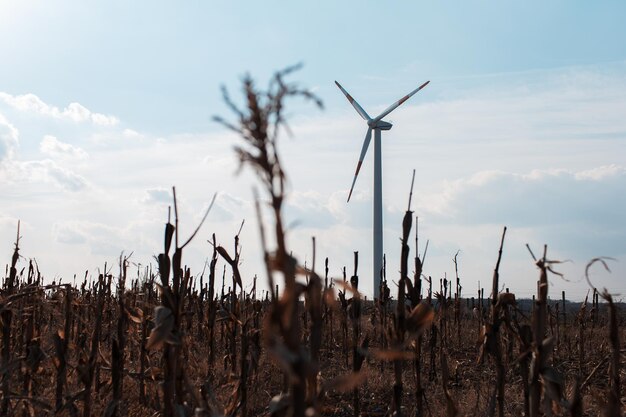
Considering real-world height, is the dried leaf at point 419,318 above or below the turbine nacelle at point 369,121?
below

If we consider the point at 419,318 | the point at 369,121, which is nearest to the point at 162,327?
the point at 419,318

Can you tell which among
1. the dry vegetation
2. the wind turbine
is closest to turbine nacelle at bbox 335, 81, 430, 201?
the wind turbine

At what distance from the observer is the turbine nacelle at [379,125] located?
32250 millimetres

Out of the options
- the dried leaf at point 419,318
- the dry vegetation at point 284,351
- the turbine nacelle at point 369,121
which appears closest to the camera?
the dry vegetation at point 284,351

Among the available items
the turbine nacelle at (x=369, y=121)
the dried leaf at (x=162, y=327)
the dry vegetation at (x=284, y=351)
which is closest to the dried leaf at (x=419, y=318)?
the dry vegetation at (x=284, y=351)

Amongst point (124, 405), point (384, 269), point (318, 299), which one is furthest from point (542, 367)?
point (384, 269)

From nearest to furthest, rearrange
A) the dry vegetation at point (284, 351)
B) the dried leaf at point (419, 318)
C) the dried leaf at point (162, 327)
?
the dry vegetation at point (284, 351) < the dried leaf at point (419, 318) < the dried leaf at point (162, 327)

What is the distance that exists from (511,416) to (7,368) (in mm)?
6096

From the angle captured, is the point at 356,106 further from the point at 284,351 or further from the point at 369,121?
the point at 284,351

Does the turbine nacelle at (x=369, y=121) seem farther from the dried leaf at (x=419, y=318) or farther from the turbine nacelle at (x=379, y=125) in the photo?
the dried leaf at (x=419, y=318)

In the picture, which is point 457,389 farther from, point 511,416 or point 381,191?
point 381,191

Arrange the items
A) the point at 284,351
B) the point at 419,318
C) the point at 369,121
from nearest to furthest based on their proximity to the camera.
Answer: the point at 284,351
the point at 419,318
the point at 369,121

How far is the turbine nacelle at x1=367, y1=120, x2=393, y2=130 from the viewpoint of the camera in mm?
32250

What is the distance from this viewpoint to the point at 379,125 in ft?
109
